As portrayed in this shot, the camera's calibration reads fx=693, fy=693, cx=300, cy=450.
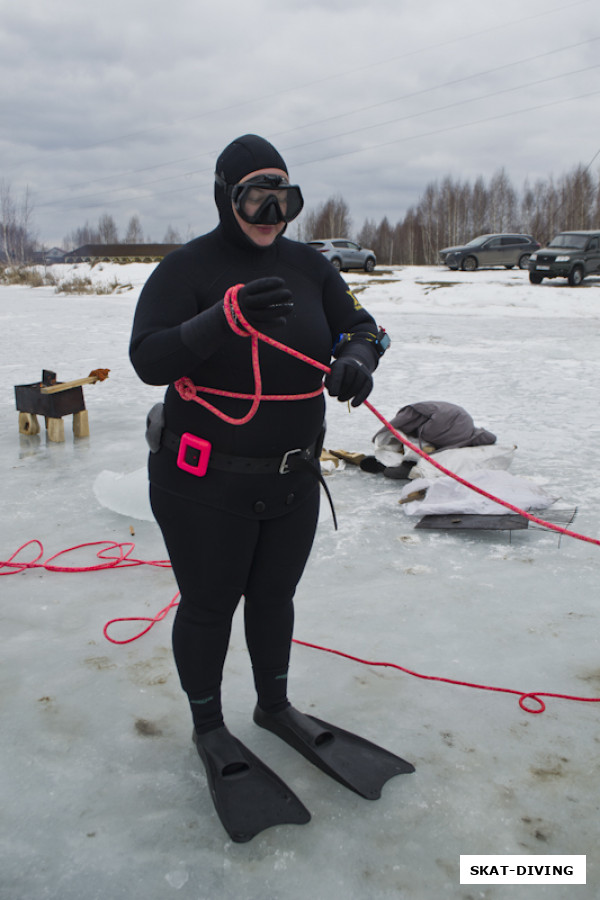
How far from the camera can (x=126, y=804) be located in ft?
6.06

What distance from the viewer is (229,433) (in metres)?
1.78

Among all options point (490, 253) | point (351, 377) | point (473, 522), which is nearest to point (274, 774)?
point (351, 377)

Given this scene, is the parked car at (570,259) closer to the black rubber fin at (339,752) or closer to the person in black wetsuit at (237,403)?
the person in black wetsuit at (237,403)

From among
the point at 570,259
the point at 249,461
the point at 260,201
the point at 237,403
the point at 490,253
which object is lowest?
the point at 249,461

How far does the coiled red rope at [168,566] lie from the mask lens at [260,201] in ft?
0.78

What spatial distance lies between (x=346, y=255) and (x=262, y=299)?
24.0 meters

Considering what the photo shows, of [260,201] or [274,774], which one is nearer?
[260,201]

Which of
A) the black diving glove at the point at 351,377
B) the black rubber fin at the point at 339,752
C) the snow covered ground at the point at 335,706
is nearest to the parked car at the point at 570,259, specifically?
the snow covered ground at the point at 335,706

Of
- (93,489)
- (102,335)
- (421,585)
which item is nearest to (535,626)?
(421,585)

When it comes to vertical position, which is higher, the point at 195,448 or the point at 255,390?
the point at 255,390

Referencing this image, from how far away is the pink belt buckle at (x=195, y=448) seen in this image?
1.76 metres

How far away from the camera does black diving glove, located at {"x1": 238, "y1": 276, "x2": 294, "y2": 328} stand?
1526mm

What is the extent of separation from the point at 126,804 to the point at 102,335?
35.9ft

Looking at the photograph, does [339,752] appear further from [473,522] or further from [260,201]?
[473,522]
